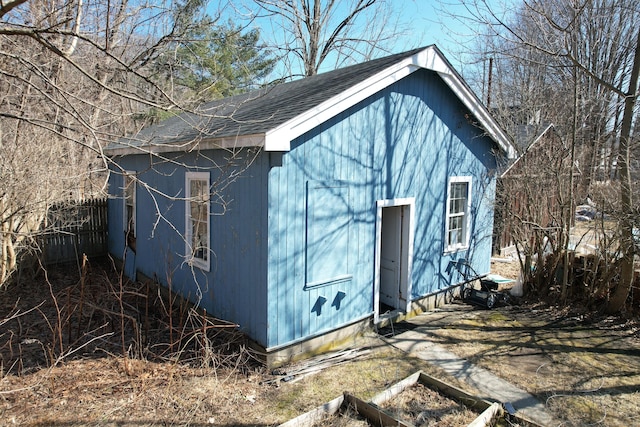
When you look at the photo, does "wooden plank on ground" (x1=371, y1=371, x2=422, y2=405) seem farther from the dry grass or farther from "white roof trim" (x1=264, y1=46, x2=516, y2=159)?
"white roof trim" (x1=264, y1=46, x2=516, y2=159)

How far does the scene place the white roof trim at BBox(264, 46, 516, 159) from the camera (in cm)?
547

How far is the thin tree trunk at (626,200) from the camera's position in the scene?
7305 mm

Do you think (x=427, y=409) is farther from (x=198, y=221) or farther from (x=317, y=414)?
(x=198, y=221)

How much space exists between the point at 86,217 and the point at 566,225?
1280 centimetres

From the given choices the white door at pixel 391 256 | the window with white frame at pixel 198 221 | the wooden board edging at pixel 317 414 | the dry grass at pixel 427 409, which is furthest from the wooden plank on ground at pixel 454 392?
the window with white frame at pixel 198 221

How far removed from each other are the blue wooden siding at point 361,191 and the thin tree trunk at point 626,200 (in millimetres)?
2611

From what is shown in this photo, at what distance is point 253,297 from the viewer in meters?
6.03

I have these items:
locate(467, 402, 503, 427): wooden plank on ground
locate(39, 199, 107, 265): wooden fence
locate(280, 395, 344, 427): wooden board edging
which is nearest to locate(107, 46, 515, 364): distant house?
locate(280, 395, 344, 427): wooden board edging

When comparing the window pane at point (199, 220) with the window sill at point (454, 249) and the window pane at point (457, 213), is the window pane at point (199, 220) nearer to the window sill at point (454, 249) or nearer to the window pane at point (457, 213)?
the window sill at point (454, 249)

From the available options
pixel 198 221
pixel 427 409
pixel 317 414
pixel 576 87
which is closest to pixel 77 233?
pixel 198 221

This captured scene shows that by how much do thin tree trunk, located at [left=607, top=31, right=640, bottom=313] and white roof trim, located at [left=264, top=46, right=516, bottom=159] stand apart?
2208mm

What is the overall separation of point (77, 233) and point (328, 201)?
30.9 feet

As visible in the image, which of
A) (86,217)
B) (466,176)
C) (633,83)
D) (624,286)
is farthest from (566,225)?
(86,217)

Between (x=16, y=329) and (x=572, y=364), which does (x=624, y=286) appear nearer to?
(x=572, y=364)
